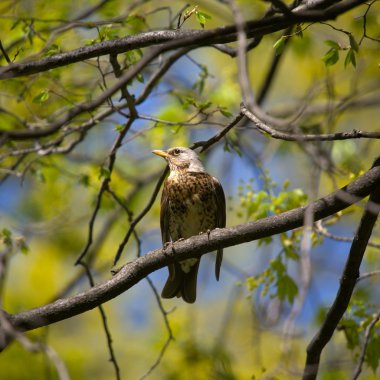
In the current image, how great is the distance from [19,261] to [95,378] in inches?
111

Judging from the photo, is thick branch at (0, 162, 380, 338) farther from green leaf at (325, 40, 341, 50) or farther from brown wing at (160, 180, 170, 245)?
brown wing at (160, 180, 170, 245)

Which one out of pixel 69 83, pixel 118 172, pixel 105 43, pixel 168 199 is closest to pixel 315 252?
pixel 118 172

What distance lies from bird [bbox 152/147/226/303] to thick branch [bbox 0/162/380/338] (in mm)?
1845

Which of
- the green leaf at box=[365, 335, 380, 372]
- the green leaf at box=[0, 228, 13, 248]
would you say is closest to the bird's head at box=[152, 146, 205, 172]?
the green leaf at box=[0, 228, 13, 248]

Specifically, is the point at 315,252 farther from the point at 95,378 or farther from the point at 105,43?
the point at 105,43

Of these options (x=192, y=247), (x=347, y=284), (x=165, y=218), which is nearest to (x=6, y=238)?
(x=192, y=247)

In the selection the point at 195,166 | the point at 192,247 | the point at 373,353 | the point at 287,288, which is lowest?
the point at 373,353

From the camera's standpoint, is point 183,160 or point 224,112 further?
point 183,160

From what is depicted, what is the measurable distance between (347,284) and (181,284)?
99.8 inches

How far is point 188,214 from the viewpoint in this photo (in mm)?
6387

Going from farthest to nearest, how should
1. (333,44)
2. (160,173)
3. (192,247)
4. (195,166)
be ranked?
1. (160,173)
2. (195,166)
3. (192,247)
4. (333,44)

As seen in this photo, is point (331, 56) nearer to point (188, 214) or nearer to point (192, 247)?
point (192, 247)

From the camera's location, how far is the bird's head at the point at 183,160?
264 inches

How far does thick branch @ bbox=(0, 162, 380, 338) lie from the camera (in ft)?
12.6
